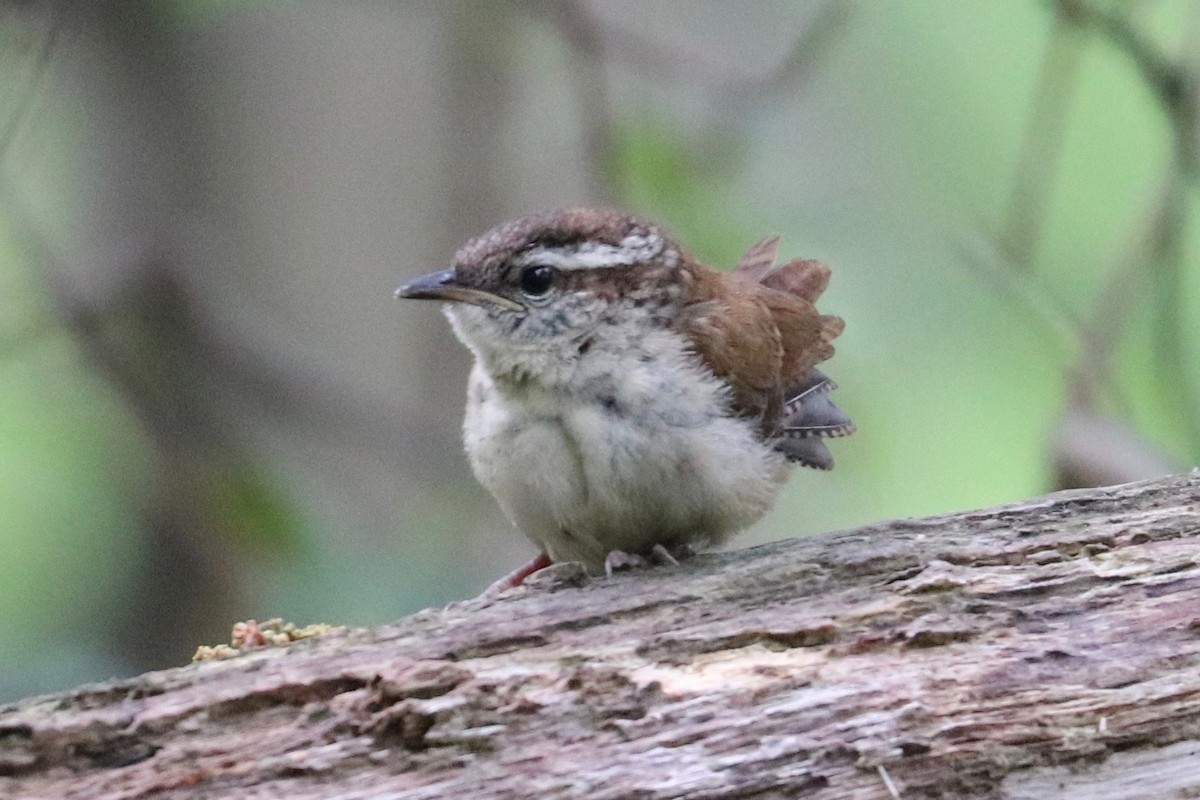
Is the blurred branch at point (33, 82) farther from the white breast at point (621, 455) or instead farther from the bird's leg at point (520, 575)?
the bird's leg at point (520, 575)

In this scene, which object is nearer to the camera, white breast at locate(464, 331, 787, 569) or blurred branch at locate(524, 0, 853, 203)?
white breast at locate(464, 331, 787, 569)

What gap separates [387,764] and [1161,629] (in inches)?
65.7

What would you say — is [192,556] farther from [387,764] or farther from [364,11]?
[387,764]

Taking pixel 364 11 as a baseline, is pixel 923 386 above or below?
below

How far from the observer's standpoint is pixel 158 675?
263cm

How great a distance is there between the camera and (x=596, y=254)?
3732 millimetres

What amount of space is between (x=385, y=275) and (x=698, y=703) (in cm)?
399

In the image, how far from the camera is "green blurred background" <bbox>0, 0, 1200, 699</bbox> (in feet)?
17.6

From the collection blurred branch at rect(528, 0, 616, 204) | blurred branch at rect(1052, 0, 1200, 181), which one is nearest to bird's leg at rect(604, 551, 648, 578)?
blurred branch at rect(528, 0, 616, 204)

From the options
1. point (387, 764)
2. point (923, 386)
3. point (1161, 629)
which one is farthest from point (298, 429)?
point (1161, 629)

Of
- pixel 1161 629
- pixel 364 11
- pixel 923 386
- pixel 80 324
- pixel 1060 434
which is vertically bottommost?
pixel 1161 629

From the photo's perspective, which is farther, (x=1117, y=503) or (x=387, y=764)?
(x=1117, y=503)

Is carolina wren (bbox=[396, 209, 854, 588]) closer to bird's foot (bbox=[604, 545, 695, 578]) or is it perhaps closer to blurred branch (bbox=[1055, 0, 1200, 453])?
bird's foot (bbox=[604, 545, 695, 578])

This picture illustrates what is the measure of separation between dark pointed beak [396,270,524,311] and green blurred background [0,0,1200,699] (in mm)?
1576
